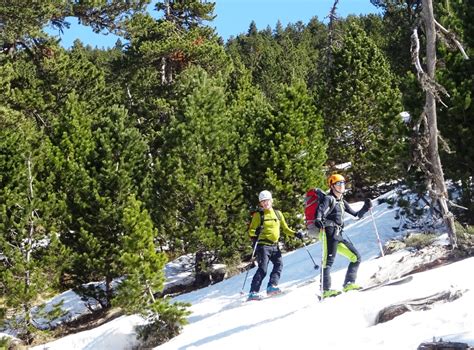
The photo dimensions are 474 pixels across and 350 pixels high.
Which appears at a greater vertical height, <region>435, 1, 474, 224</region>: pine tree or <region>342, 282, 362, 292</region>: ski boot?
<region>435, 1, 474, 224</region>: pine tree

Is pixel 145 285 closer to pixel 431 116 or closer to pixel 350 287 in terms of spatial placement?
pixel 350 287

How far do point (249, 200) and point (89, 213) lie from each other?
5.65 meters

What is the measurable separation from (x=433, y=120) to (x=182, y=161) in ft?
32.8

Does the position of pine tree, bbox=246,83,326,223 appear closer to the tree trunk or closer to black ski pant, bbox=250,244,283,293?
black ski pant, bbox=250,244,283,293

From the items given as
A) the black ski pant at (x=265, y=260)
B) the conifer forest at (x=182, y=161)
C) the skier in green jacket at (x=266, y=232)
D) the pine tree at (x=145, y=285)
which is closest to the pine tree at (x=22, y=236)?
the conifer forest at (x=182, y=161)

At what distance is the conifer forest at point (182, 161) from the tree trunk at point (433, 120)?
0.15 meters

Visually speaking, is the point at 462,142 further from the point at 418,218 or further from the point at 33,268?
the point at 33,268

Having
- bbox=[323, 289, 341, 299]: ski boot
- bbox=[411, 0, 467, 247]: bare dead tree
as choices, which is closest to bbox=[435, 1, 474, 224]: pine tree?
bbox=[411, 0, 467, 247]: bare dead tree

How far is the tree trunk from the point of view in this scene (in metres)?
9.73

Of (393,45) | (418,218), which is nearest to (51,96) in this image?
(393,45)

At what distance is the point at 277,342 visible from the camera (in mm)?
7969

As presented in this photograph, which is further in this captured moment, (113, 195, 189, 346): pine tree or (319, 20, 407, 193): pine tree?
(319, 20, 407, 193): pine tree

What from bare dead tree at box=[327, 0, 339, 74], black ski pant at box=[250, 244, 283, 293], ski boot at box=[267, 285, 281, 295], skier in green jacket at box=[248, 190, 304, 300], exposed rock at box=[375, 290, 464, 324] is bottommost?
exposed rock at box=[375, 290, 464, 324]

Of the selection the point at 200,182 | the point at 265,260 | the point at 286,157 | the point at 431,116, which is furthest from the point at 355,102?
the point at 265,260
